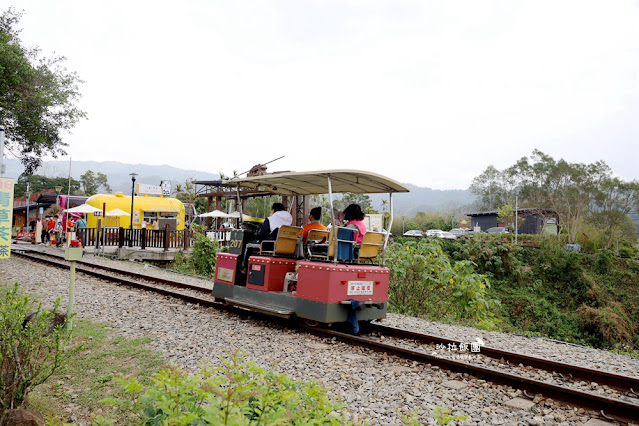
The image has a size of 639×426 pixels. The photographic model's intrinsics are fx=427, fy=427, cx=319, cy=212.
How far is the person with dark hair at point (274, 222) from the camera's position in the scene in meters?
7.52

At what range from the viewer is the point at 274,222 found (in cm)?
752

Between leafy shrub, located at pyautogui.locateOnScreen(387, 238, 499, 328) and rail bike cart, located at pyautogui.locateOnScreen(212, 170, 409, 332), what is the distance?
4.47m

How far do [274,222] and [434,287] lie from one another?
578 centimetres

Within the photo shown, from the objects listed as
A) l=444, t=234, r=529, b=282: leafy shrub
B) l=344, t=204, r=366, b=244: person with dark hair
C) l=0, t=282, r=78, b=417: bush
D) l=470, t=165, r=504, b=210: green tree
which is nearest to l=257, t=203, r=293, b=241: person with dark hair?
l=344, t=204, r=366, b=244: person with dark hair

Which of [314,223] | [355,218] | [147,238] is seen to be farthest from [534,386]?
[147,238]

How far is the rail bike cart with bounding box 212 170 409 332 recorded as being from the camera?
6.33 m

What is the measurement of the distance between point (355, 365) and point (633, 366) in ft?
13.3

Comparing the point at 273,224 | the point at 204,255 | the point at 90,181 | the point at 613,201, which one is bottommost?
the point at 204,255

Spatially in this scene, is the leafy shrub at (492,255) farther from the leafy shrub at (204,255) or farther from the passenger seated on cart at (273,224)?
the passenger seated on cart at (273,224)

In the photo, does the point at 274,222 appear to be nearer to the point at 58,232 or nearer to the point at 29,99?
the point at 29,99

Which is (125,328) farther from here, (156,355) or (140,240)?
(140,240)

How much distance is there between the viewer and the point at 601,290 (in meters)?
21.3

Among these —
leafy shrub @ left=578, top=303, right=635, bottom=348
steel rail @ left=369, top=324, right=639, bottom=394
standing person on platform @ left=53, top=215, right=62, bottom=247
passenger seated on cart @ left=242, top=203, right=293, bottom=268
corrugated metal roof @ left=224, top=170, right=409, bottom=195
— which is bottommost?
leafy shrub @ left=578, top=303, right=635, bottom=348

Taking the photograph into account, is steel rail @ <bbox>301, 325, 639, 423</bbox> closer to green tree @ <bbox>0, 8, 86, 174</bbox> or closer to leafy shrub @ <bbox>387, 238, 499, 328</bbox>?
leafy shrub @ <bbox>387, 238, 499, 328</bbox>
